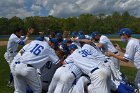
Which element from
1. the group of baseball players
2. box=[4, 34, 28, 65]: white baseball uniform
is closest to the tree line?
box=[4, 34, 28, 65]: white baseball uniform

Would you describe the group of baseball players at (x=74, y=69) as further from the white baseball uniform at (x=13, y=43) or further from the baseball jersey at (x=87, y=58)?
the white baseball uniform at (x=13, y=43)

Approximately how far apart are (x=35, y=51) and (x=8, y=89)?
12.0 ft

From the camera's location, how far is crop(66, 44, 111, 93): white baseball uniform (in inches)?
311

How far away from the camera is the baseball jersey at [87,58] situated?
8031 millimetres

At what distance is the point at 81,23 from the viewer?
9319 centimetres

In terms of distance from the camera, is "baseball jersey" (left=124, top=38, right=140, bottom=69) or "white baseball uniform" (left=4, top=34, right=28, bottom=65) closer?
"baseball jersey" (left=124, top=38, right=140, bottom=69)

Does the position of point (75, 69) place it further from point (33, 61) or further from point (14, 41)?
point (14, 41)

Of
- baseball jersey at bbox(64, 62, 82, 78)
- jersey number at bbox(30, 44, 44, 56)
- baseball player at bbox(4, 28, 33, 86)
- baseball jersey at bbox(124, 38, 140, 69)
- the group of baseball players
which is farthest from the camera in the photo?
baseball player at bbox(4, 28, 33, 86)

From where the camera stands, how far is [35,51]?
859 cm

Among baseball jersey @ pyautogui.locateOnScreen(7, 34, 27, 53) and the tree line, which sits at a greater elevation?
baseball jersey @ pyautogui.locateOnScreen(7, 34, 27, 53)

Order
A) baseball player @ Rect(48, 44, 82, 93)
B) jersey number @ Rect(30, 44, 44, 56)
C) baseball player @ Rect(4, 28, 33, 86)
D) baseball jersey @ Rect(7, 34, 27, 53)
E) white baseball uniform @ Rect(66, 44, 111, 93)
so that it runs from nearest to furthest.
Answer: white baseball uniform @ Rect(66, 44, 111, 93) → baseball player @ Rect(48, 44, 82, 93) → jersey number @ Rect(30, 44, 44, 56) → baseball player @ Rect(4, 28, 33, 86) → baseball jersey @ Rect(7, 34, 27, 53)

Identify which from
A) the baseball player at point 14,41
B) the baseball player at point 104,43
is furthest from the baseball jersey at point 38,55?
the baseball player at point 104,43

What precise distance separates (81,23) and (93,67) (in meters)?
85.5

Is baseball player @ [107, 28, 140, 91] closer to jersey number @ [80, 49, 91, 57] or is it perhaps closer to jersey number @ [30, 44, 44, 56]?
jersey number @ [80, 49, 91, 57]
